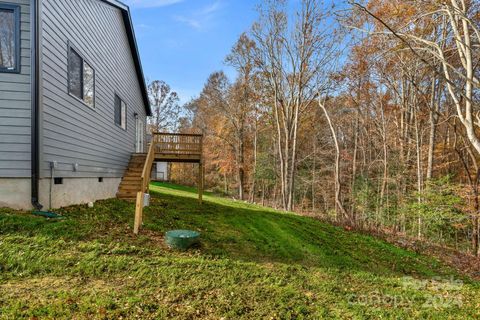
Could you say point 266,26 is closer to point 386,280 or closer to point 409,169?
point 409,169

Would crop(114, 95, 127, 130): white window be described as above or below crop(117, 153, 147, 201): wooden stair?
above

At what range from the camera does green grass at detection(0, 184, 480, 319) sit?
2.92 m

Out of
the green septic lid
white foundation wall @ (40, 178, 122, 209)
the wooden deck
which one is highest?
the wooden deck

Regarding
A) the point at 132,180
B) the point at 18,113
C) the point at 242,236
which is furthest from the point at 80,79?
the point at 242,236

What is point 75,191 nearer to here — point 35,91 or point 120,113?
point 35,91

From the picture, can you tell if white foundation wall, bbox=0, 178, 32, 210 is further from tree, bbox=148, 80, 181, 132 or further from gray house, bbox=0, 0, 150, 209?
tree, bbox=148, 80, 181, 132

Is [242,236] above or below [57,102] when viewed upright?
below

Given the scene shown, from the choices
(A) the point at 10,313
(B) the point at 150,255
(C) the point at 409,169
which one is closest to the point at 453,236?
(C) the point at 409,169

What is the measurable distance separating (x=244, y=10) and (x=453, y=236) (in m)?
14.4

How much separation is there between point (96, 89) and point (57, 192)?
11.1ft

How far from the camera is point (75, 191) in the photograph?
6.33 meters

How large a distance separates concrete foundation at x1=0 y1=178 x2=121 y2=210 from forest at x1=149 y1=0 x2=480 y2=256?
699cm

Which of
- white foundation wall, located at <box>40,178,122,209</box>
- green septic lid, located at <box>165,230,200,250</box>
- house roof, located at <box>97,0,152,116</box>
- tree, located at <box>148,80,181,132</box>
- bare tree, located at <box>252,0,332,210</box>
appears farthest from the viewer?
tree, located at <box>148,80,181,132</box>

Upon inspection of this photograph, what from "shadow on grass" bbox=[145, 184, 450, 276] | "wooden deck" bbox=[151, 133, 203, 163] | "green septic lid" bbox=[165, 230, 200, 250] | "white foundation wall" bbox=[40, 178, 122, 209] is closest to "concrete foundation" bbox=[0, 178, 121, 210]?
"white foundation wall" bbox=[40, 178, 122, 209]
